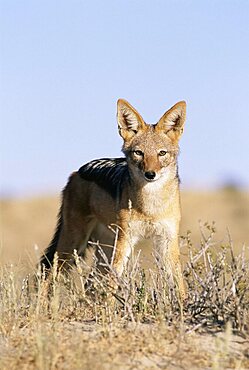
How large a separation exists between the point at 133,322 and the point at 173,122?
9.94ft

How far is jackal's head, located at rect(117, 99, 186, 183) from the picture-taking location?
339 inches

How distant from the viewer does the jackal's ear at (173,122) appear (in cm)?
876

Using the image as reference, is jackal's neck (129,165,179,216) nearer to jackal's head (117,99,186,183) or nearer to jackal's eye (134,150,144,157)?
jackal's head (117,99,186,183)

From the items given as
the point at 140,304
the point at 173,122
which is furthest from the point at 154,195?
the point at 140,304

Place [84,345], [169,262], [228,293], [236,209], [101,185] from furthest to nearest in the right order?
1. [236,209]
2. [101,185]
3. [169,262]
4. [228,293]
5. [84,345]

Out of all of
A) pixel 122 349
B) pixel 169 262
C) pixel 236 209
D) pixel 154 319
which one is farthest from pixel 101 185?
pixel 236 209

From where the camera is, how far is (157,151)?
8680 mm

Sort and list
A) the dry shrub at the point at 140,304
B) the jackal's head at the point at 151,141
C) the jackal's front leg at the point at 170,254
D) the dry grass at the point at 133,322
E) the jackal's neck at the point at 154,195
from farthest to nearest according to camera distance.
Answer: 1. the jackal's neck at the point at 154,195
2. the jackal's head at the point at 151,141
3. the jackal's front leg at the point at 170,254
4. the dry shrub at the point at 140,304
5. the dry grass at the point at 133,322

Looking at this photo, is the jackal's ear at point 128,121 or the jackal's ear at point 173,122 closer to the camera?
the jackal's ear at point 173,122

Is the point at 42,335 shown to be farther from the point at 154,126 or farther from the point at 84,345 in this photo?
the point at 154,126

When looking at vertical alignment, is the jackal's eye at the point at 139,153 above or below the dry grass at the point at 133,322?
above

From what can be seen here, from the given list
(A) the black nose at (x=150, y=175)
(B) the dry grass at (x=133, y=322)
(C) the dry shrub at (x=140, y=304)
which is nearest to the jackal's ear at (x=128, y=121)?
(A) the black nose at (x=150, y=175)

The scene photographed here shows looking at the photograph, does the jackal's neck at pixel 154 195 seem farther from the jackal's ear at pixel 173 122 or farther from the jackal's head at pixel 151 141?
the jackal's ear at pixel 173 122

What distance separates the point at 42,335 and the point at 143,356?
717 mm
